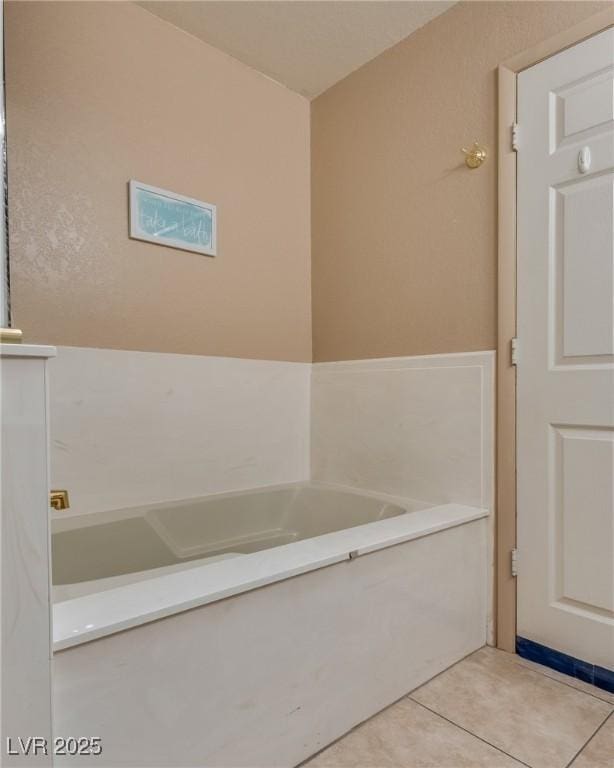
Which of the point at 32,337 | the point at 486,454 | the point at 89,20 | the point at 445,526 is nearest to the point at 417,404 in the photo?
the point at 486,454

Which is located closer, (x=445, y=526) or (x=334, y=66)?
(x=445, y=526)

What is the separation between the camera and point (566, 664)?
1.54 meters

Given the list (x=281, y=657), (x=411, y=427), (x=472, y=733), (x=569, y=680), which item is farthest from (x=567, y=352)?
(x=281, y=657)

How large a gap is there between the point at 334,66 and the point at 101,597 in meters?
2.44

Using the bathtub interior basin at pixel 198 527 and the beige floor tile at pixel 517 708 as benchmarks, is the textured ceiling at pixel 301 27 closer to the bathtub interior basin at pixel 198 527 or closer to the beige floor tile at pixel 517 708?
the bathtub interior basin at pixel 198 527

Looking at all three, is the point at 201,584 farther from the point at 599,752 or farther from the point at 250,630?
the point at 599,752

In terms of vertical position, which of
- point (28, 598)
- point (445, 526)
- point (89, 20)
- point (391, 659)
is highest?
point (89, 20)

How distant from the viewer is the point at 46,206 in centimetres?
170

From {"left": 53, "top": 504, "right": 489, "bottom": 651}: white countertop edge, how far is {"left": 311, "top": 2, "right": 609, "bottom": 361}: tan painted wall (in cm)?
93

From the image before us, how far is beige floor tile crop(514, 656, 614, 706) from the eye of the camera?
1424mm

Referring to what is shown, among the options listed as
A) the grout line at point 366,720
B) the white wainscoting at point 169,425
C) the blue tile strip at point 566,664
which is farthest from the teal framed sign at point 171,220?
the blue tile strip at point 566,664

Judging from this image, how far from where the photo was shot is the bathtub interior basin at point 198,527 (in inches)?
61.5

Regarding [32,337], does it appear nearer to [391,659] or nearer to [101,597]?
[101,597]

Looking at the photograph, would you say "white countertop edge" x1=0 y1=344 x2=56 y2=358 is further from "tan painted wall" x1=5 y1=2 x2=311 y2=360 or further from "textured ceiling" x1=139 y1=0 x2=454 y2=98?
"textured ceiling" x1=139 y1=0 x2=454 y2=98
